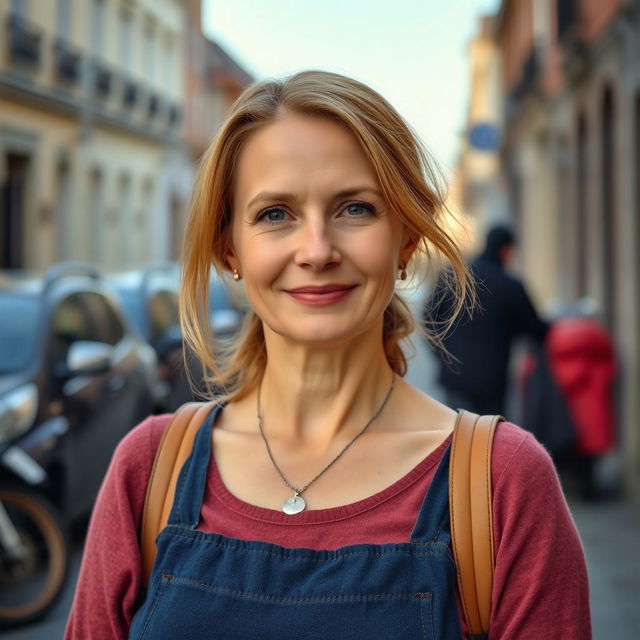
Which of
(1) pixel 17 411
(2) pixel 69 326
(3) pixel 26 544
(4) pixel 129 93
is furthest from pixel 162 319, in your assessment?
(4) pixel 129 93

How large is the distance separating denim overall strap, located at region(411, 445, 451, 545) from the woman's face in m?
0.29

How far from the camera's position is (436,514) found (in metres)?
1.95

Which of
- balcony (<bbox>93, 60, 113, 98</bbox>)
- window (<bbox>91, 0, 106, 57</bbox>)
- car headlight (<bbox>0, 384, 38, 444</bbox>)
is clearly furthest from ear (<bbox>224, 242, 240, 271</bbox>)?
window (<bbox>91, 0, 106, 57</bbox>)

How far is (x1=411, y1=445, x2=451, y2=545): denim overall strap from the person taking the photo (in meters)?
1.93

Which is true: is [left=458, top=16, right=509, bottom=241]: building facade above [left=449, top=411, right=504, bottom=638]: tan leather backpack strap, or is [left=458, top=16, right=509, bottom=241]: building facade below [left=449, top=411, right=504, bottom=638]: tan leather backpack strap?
above

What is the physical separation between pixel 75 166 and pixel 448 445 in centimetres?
2567

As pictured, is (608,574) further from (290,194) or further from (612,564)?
(290,194)

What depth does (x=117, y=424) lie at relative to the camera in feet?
26.1

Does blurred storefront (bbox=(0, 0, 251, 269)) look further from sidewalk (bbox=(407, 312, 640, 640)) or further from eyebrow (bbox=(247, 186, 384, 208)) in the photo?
eyebrow (bbox=(247, 186, 384, 208))

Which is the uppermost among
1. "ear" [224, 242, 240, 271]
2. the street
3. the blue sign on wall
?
the blue sign on wall

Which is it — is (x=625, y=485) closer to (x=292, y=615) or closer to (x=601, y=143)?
Result: (x=601, y=143)

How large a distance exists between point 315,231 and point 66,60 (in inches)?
945

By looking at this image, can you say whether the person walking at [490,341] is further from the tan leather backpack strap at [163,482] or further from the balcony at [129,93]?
the balcony at [129,93]

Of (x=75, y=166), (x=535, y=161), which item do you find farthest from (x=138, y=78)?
(x=535, y=161)
